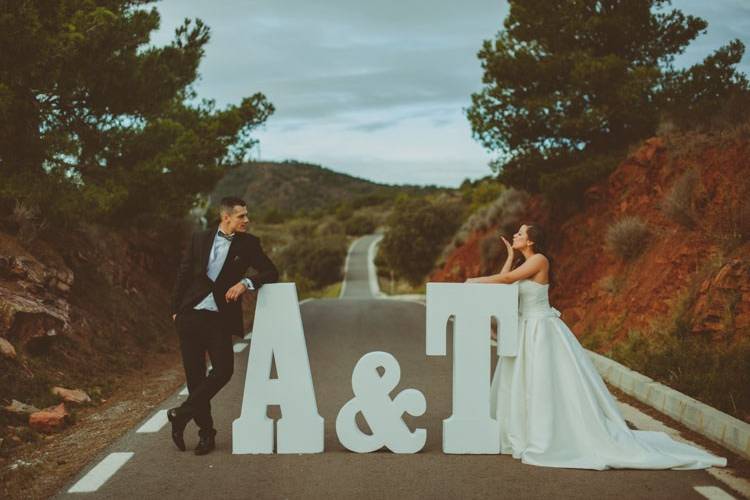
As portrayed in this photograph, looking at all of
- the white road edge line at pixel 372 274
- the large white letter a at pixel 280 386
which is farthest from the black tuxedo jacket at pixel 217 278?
the white road edge line at pixel 372 274

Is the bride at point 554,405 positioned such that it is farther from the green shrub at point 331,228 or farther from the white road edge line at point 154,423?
the green shrub at point 331,228

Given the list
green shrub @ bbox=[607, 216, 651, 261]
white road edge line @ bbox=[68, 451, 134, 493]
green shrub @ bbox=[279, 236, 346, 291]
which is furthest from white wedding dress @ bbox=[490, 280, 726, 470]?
green shrub @ bbox=[279, 236, 346, 291]

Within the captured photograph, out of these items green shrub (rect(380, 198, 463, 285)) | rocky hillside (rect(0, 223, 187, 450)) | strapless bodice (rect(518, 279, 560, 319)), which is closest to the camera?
strapless bodice (rect(518, 279, 560, 319))

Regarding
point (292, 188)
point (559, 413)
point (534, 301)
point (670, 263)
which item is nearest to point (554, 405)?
point (559, 413)

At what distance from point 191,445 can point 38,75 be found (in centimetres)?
655

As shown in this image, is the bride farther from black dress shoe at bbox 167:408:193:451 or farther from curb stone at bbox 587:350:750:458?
black dress shoe at bbox 167:408:193:451

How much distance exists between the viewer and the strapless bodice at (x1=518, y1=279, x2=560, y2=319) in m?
6.71

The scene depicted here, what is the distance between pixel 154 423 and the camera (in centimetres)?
756

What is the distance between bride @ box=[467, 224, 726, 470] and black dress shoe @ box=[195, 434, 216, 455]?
2422mm

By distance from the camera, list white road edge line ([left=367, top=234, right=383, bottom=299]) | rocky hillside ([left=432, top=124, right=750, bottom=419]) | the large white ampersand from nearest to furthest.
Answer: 1. the large white ampersand
2. rocky hillside ([left=432, top=124, right=750, bottom=419])
3. white road edge line ([left=367, top=234, right=383, bottom=299])

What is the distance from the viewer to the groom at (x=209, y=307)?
6.54 metres

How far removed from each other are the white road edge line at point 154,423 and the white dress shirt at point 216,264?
1510 millimetres

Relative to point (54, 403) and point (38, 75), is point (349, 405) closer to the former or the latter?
point (54, 403)

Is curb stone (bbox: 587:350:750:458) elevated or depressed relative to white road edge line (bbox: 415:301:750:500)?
elevated
